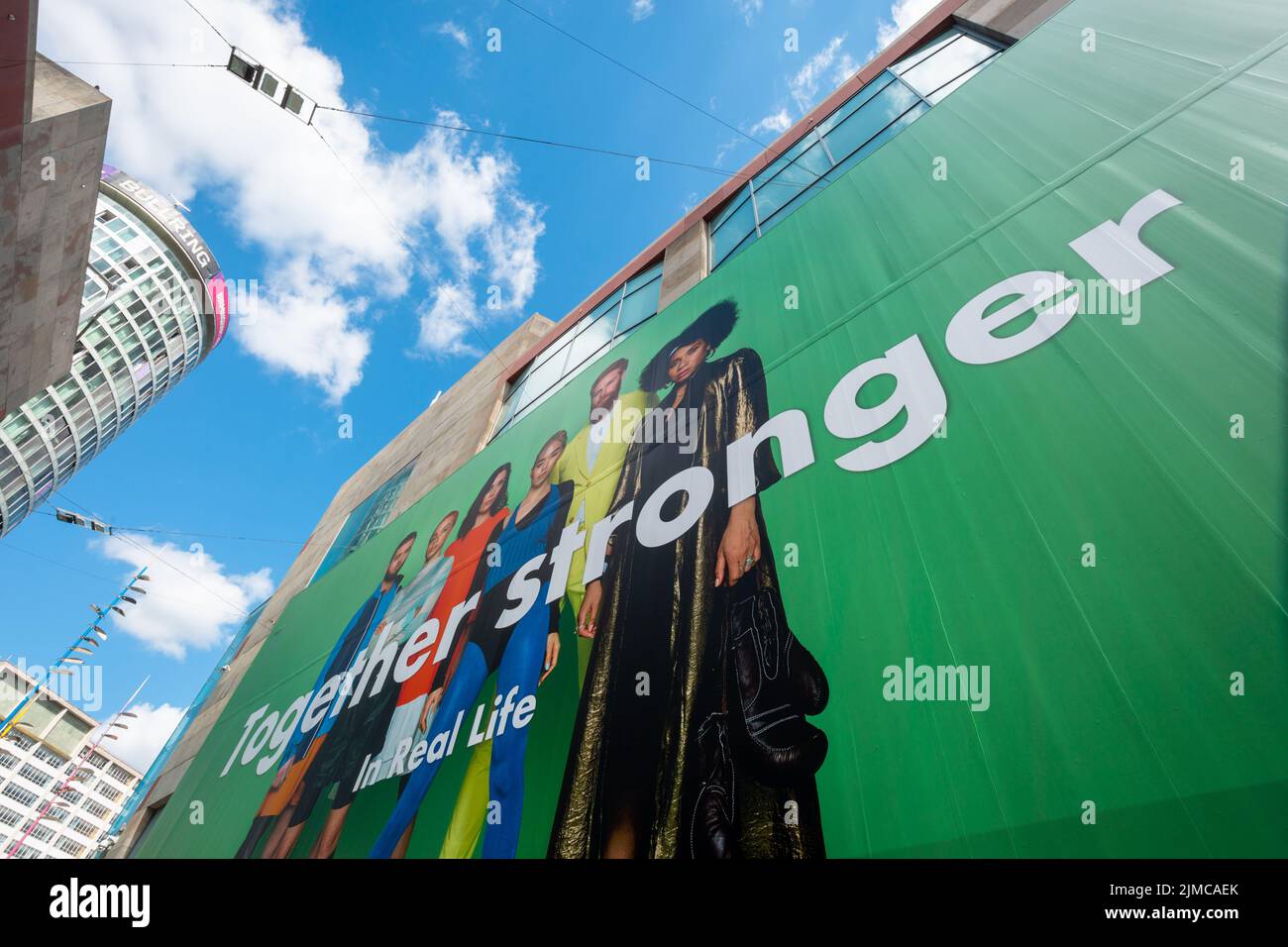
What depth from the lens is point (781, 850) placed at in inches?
159

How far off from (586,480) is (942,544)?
5.61m

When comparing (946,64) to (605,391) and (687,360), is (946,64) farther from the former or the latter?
(605,391)

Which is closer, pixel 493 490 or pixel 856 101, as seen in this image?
pixel 856 101

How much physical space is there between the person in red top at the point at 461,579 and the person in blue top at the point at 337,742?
3.27 ft

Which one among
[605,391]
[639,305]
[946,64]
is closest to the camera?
[946,64]

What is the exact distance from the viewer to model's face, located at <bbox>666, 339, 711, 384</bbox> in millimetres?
8820

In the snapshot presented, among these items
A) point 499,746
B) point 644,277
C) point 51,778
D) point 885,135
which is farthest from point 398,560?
point 51,778

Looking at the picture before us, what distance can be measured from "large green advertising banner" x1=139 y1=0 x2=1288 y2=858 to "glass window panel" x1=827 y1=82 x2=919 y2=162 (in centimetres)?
201

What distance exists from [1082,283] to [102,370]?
56.9 metres

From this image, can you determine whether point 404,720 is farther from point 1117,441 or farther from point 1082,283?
point 1082,283

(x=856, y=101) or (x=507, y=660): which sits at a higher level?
(x=856, y=101)

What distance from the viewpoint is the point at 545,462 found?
417 inches

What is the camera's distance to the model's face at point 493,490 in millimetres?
11266

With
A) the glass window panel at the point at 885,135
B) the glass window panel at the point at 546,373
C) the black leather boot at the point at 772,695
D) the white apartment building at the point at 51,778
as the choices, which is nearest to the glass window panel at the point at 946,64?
the glass window panel at the point at 885,135
